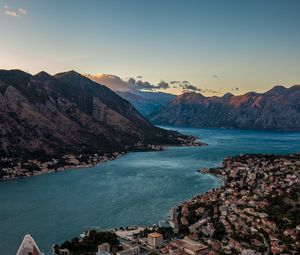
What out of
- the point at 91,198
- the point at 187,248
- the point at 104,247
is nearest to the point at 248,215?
the point at 187,248

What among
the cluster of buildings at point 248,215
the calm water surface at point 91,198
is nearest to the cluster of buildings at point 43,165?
the calm water surface at point 91,198

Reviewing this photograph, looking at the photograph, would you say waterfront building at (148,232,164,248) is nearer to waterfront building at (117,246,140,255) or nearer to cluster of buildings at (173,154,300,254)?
waterfront building at (117,246,140,255)

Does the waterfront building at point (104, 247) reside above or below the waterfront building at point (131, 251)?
above

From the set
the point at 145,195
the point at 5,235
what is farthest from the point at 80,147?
the point at 5,235

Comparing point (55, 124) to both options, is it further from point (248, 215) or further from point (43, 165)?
point (248, 215)

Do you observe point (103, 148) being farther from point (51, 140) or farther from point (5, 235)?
point (5, 235)

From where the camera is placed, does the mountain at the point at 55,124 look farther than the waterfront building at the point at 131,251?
Yes

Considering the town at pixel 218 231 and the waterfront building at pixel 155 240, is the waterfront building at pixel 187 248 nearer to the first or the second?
the town at pixel 218 231

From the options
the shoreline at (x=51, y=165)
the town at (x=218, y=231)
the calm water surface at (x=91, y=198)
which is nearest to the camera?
the town at (x=218, y=231)
